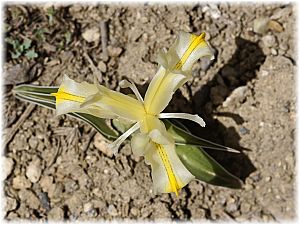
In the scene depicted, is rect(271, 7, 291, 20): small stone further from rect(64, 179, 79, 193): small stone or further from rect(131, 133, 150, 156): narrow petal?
rect(64, 179, 79, 193): small stone

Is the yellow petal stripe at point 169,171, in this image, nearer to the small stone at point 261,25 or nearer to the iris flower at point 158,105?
the iris flower at point 158,105

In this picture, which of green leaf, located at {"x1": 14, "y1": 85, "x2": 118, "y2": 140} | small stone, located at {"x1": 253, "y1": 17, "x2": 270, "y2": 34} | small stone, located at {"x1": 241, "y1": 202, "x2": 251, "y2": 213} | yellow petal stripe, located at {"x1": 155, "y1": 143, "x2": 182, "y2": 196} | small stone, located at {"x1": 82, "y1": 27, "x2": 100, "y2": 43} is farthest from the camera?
small stone, located at {"x1": 82, "y1": 27, "x2": 100, "y2": 43}

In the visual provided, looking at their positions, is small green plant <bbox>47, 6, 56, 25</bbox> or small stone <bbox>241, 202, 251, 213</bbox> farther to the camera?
small green plant <bbox>47, 6, 56, 25</bbox>

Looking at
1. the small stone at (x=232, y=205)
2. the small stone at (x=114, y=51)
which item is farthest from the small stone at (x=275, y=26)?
the small stone at (x=232, y=205)

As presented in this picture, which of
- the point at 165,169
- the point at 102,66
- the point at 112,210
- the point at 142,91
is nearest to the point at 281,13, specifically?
the point at 142,91

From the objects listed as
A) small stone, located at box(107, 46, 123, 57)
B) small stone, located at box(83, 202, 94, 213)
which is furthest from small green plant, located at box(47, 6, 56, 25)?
small stone, located at box(83, 202, 94, 213)

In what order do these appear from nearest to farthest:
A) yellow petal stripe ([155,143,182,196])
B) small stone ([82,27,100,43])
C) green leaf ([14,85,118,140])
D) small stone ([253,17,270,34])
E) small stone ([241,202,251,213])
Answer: yellow petal stripe ([155,143,182,196]), green leaf ([14,85,118,140]), small stone ([241,202,251,213]), small stone ([253,17,270,34]), small stone ([82,27,100,43])

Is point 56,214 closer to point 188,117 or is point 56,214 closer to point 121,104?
point 121,104
